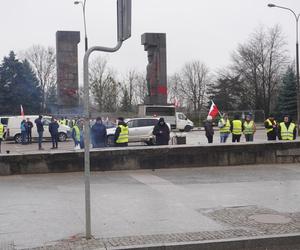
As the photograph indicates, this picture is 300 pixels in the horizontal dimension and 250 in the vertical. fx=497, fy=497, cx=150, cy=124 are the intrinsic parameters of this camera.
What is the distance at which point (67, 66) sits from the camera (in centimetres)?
5850

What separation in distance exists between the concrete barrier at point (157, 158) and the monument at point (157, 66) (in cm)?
3944

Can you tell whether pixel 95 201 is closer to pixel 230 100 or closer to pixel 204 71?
pixel 230 100

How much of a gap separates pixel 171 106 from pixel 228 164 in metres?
36.7

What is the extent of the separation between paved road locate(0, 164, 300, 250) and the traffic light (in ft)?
9.04

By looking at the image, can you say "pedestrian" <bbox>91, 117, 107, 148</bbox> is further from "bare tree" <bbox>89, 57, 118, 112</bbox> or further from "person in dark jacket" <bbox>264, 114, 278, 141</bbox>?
"bare tree" <bbox>89, 57, 118, 112</bbox>

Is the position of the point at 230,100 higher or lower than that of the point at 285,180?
higher

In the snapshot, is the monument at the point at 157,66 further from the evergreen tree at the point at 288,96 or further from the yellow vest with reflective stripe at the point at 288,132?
the yellow vest with reflective stripe at the point at 288,132

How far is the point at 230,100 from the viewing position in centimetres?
8238

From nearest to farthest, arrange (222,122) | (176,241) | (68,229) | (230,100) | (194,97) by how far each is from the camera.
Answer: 1. (176,241)
2. (68,229)
3. (222,122)
4. (230,100)
5. (194,97)

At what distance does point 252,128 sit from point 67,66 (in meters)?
40.8

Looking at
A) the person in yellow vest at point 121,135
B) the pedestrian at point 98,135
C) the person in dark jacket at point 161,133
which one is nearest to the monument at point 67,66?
the person in dark jacket at point 161,133

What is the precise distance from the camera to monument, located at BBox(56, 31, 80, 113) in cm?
5744

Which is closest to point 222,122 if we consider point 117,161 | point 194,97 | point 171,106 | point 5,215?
point 117,161

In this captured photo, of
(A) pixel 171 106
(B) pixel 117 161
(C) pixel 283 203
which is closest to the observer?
(C) pixel 283 203
